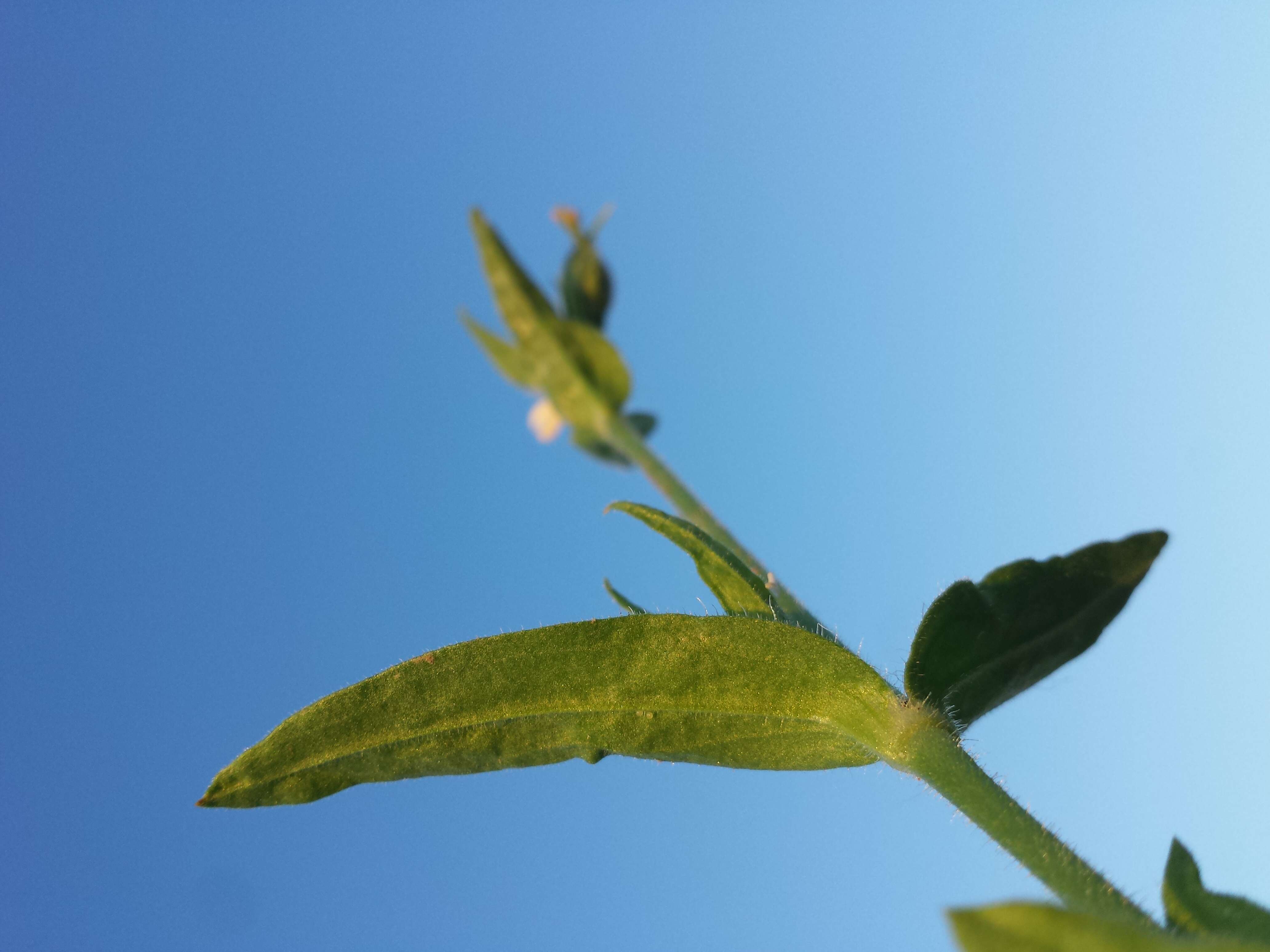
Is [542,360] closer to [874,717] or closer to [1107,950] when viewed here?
[874,717]

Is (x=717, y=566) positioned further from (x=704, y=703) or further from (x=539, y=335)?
(x=539, y=335)

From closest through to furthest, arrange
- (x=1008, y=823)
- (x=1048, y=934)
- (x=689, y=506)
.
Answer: (x=1048, y=934) < (x=1008, y=823) < (x=689, y=506)

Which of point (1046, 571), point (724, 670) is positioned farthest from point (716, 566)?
point (1046, 571)

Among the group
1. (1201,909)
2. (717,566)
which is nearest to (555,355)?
(717,566)

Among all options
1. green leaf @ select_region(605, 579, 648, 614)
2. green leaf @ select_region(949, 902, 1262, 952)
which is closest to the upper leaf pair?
green leaf @ select_region(605, 579, 648, 614)

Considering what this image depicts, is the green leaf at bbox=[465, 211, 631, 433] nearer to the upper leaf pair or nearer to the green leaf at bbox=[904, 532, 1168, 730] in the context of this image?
the upper leaf pair

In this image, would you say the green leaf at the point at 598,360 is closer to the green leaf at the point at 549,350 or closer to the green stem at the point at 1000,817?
the green leaf at the point at 549,350
